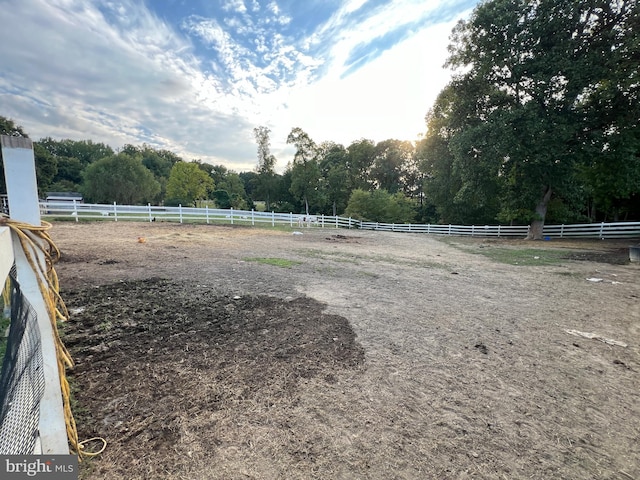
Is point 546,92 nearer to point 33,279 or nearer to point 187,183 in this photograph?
point 33,279

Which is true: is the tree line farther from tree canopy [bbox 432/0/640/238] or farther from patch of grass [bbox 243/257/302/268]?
patch of grass [bbox 243/257/302/268]

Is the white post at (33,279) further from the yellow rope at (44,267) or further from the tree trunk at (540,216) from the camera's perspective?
the tree trunk at (540,216)

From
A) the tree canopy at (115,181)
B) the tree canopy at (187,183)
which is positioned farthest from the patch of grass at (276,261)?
the tree canopy at (115,181)

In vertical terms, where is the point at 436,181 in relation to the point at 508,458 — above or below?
above

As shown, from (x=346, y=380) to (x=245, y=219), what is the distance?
1738cm

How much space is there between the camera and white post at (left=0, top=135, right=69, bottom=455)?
130 centimetres

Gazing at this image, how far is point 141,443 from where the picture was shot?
1.74 meters

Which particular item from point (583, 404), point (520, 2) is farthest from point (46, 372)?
point (520, 2)

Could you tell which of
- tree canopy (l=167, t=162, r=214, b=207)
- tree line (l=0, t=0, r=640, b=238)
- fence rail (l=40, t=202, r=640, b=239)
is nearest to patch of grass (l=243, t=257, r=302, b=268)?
fence rail (l=40, t=202, r=640, b=239)

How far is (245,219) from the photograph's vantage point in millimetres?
18812

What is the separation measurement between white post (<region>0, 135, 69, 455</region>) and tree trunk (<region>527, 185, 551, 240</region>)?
20.0 m

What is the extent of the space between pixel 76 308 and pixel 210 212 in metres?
14.8

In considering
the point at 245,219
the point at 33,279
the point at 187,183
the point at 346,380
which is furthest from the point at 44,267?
the point at 187,183

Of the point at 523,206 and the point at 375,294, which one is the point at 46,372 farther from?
the point at 523,206
